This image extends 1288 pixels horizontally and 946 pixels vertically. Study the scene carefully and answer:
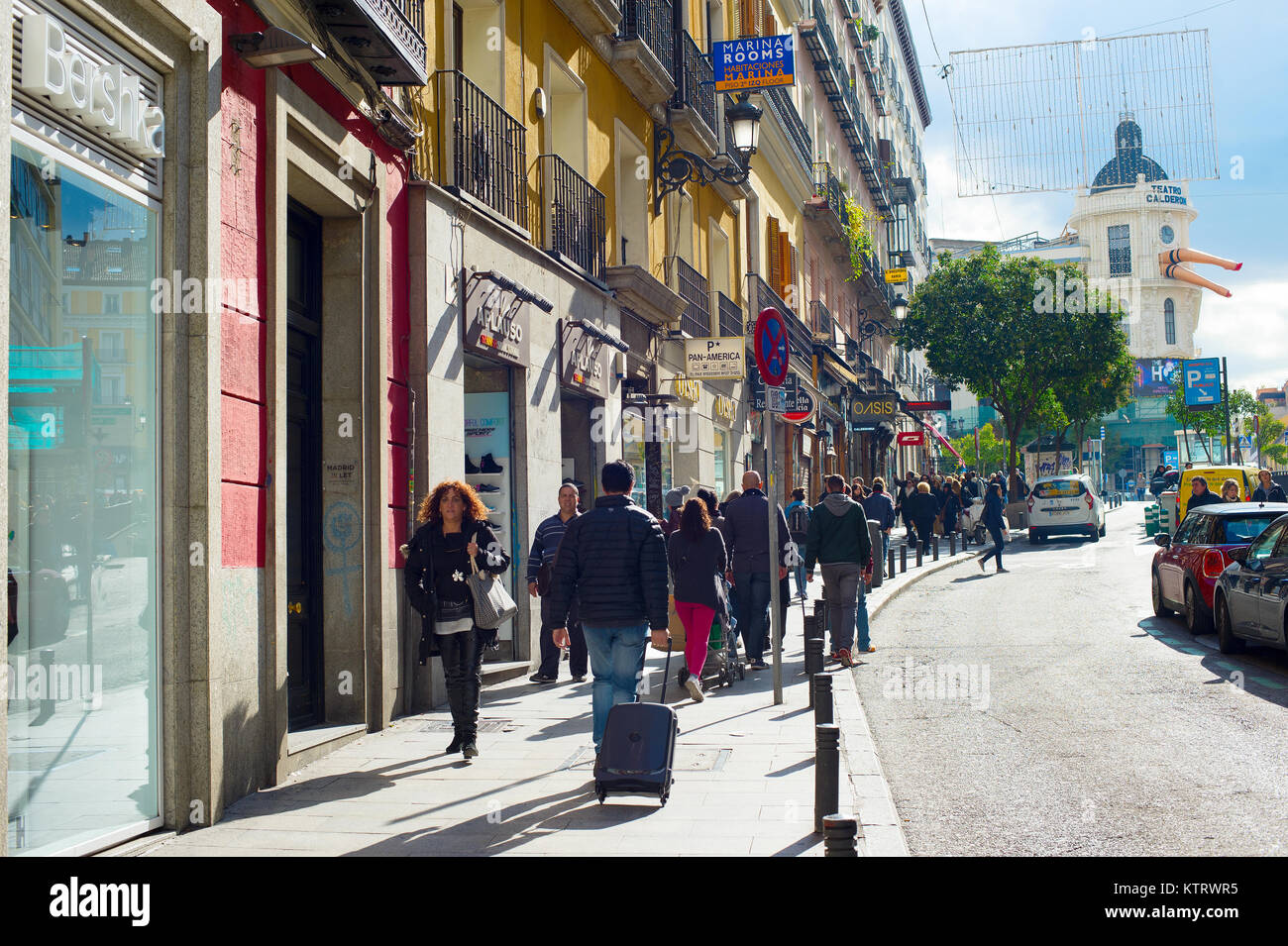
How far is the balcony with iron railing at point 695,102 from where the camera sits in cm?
1830

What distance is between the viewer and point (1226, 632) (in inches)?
482

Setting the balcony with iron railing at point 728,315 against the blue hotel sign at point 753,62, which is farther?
the balcony with iron railing at point 728,315

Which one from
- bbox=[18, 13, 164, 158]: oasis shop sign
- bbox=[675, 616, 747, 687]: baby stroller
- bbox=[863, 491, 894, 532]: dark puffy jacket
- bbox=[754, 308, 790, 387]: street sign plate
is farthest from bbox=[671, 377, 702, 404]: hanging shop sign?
bbox=[18, 13, 164, 158]: oasis shop sign

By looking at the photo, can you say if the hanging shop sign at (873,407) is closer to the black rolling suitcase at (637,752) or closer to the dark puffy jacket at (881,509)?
the dark puffy jacket at (881,509)

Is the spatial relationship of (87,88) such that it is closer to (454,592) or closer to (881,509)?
(454,592)

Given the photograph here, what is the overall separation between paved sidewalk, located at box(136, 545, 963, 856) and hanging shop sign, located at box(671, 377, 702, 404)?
364 inches

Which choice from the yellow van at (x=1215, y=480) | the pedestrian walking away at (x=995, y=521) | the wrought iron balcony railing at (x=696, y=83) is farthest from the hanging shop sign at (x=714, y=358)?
the yellow van at (x=1215, y=480)

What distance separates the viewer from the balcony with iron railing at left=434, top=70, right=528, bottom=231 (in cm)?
1090

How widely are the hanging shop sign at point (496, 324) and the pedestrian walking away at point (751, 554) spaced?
2.56 meters

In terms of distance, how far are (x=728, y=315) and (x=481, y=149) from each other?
11155 mm

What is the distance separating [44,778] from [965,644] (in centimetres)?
1045

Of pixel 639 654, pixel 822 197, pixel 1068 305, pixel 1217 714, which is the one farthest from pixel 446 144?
pixel 1068 305

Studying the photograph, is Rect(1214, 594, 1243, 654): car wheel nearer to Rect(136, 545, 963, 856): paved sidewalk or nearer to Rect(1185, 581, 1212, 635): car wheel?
Rect(1185, 581, 1212, 635): car wheel
